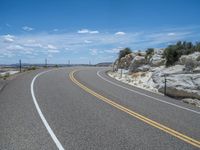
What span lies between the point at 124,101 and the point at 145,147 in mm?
7868

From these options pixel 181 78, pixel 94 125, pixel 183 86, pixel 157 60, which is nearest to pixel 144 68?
pixel 157 60

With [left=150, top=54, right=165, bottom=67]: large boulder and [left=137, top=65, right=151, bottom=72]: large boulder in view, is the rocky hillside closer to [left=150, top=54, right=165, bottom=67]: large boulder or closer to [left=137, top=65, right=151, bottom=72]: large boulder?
[left=150, top=54, right=165, bottom=67]: large boulder

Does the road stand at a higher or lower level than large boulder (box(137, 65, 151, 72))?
lower

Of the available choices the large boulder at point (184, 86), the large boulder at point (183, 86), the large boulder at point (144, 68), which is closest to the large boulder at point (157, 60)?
the large boulder at point (144, 68)

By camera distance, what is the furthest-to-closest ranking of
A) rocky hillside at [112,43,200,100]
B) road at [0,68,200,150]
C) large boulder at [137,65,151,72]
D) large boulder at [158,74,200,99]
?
large boulder at [137,65,151,72] → rocky hillside at [112,43,200,100] → large boulder at [158,74,200,99] → road at [0,68,200,150]

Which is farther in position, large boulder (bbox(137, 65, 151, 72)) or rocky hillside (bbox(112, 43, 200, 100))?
large boulder (bbox(137, 65, 151, 72))

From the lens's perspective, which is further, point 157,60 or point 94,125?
point 157,60

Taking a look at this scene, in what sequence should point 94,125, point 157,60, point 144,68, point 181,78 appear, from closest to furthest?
point 94,125
point 181,78
point 157,60
point 144,68

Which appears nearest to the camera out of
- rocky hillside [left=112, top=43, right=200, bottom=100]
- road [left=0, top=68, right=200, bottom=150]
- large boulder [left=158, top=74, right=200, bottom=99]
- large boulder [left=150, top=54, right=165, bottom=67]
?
road [left=0, top=68, right=200, bottom=150]

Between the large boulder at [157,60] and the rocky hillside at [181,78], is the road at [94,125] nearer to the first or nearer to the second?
the rocky hillside at [181,78]

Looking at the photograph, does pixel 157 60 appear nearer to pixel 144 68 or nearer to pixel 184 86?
pixel 144 68

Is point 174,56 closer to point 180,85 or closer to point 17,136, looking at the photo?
point 180,85

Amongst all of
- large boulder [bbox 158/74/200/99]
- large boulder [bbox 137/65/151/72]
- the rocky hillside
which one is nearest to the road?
large boulder [bbox 158/74/200/99]

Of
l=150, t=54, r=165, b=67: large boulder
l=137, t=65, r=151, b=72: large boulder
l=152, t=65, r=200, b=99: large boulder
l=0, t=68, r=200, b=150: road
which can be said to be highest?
l=150, t=54, r=165, b=67: large boulder
